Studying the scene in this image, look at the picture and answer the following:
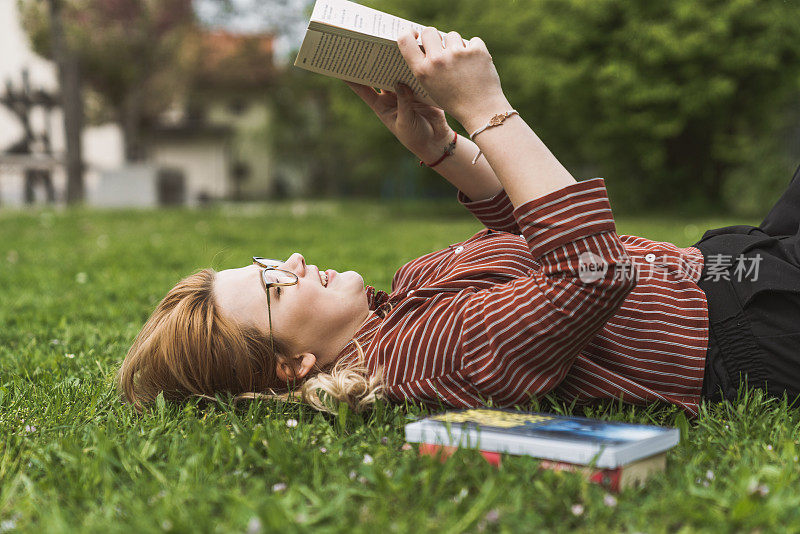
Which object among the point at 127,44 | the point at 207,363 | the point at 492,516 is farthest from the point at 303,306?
the point at 127,44

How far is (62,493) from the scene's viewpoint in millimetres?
1615

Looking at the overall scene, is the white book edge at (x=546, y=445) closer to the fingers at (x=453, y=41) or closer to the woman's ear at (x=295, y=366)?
the woman's ear at (x=295, y=366)

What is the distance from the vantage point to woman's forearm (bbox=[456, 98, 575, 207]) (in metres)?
1.81

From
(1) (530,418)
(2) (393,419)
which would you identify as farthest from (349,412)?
(1) (530,418)

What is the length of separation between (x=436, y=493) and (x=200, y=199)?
2614 cm

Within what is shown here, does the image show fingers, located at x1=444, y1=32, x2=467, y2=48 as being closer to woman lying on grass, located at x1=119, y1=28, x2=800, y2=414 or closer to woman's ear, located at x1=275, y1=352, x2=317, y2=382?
woman lying on grass, located at x1=119, y1=28, x2=800, y2=414

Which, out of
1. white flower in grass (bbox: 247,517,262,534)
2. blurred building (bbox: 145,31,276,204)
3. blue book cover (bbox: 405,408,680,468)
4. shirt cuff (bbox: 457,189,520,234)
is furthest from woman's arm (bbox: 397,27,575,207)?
blurred building (bbox: 145,31,276,204)

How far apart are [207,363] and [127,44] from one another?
67.6 ft

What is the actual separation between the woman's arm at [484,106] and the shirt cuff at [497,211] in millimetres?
642

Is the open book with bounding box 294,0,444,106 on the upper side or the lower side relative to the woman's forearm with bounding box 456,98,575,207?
upper

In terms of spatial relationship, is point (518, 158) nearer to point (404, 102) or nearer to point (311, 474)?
point (404, 102)

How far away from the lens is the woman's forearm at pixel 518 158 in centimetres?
181

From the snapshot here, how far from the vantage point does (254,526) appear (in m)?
1.32

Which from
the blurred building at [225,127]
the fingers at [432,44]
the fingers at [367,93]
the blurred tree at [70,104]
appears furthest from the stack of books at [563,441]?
the blurred building at [225,127]
